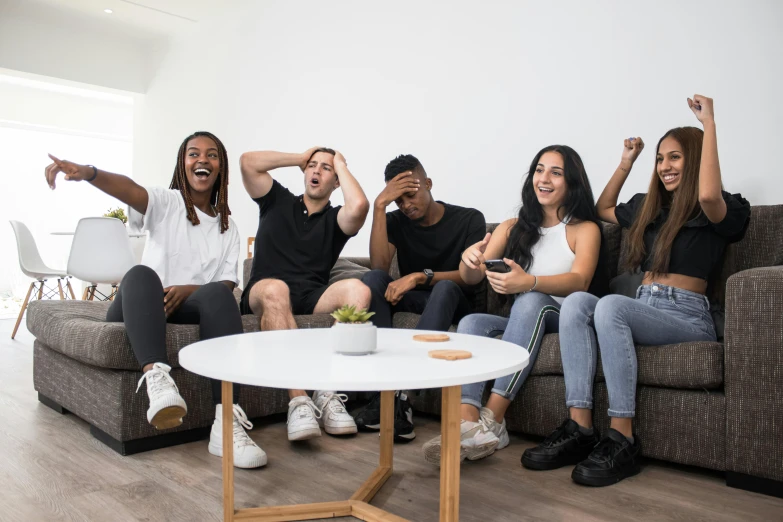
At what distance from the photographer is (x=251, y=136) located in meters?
4.95

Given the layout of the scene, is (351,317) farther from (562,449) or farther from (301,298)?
(301,298)

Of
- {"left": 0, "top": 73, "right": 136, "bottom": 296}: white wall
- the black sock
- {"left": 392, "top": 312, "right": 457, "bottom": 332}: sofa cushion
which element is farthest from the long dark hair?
{"left": 0, "top": 73, "right": 136, "bottom": 296}: white wall

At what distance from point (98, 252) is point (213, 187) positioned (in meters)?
2.57

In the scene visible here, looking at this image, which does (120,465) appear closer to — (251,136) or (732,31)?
(732,31)

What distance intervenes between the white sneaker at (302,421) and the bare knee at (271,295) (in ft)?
1.24

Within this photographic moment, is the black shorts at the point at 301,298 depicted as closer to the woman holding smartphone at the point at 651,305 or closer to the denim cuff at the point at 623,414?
the woman holding smartphone at the point at 651,305

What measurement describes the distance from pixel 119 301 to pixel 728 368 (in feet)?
6.08

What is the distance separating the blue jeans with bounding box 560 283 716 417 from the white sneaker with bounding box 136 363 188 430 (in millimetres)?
1093

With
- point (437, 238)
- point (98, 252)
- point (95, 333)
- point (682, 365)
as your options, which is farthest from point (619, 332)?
point (98, 252)

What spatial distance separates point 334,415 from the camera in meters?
2.04

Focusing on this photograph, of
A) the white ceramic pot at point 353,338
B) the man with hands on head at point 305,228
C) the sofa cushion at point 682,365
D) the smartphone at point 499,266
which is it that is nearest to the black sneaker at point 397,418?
the man with hands on head at point 305,228

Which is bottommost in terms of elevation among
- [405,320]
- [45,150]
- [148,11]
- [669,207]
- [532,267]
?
[405,320]

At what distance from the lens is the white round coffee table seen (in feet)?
3.58

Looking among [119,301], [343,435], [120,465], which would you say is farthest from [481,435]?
[119,301]
